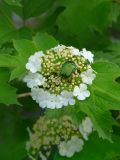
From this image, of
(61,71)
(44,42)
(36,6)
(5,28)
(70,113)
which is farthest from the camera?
(36,6)

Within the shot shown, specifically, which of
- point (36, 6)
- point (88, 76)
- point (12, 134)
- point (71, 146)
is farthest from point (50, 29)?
point (88, 76)

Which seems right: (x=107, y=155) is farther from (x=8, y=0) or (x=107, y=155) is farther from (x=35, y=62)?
(x=8, y=0)

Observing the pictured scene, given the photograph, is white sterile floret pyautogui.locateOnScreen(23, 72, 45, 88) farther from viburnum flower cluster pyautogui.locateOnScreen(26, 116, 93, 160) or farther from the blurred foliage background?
the blurred foliage background

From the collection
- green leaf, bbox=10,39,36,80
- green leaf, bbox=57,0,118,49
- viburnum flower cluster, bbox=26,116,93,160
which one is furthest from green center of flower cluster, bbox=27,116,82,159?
green leaf, bbox=57,0,118,49

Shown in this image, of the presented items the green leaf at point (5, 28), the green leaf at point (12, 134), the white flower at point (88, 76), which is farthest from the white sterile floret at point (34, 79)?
the green leaf at point (12, 134)

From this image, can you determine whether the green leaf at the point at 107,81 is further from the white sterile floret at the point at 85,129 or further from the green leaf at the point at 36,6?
the green leaf at the point at 36,6

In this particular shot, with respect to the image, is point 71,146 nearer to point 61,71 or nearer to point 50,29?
point 61,71
